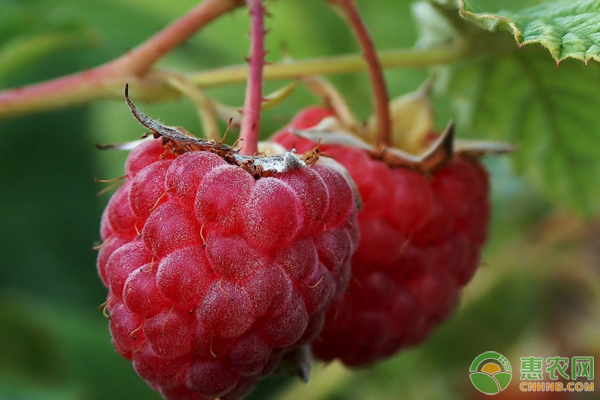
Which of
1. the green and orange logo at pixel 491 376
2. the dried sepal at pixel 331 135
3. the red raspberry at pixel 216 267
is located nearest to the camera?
the red raspberry at pixel 216 267

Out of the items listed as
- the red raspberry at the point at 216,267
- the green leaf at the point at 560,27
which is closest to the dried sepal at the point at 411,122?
the green leaf at the point at 560,27

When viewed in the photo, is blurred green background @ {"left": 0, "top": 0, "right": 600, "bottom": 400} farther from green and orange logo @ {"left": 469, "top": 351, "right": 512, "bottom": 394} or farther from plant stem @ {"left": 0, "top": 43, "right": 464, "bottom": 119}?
plant stem @ {"left": 0, "top": 43, "right": 464, "bottom": 119}

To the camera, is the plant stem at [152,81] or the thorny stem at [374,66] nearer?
the thorny stem at [374,66]

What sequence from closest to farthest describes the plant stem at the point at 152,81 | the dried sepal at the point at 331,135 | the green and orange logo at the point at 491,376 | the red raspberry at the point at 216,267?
the red raspberry at the point at 216,267
the dried sepal at the point at 331,135
the plant stem at the point at 152,81
the green and orange logo at the point at 491,376

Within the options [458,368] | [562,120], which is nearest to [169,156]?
[562,120]

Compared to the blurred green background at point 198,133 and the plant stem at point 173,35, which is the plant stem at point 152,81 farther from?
the blurred green background at point 198,133

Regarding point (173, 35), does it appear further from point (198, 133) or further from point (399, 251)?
point (198, 133)
